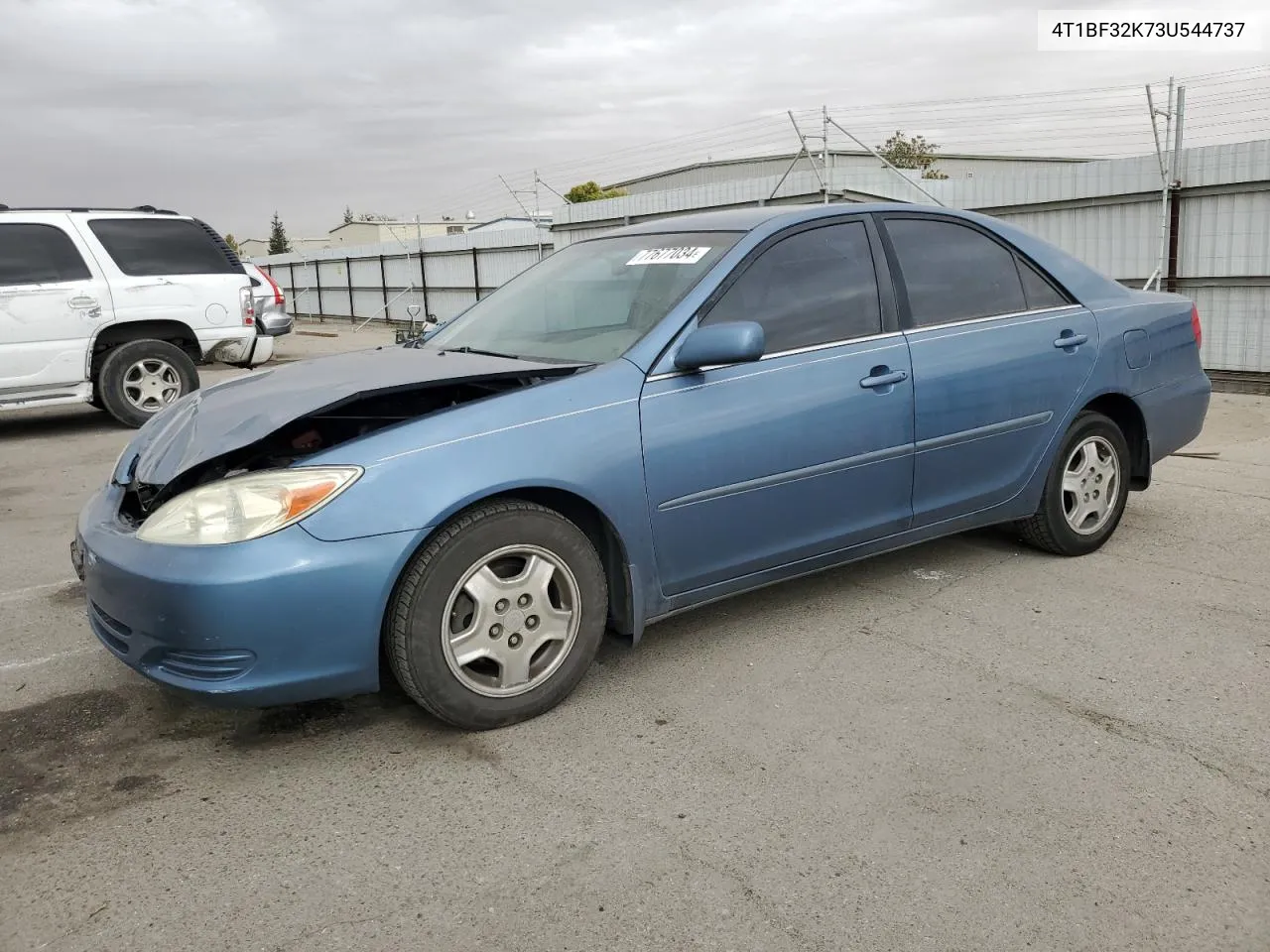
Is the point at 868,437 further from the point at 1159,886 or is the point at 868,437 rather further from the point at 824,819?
the point at 1159,886

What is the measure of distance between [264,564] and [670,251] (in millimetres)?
1961

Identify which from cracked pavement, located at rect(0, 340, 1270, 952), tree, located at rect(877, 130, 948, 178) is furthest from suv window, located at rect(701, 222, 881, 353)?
tree, located at rect(877, 130, 948, 178)

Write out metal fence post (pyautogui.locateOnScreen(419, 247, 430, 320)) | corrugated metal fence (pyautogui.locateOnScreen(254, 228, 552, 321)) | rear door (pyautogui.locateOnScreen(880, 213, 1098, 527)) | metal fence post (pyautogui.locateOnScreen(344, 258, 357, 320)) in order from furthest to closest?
metal fence post (pyautogui.locateOnScreen(344, 258, 357, 320)), metal fence post (pyautogui.locateOnScreen(419, 247, 430, 320)), corrugated metal fence (pyautogui.locateOnScreen(254, 228, 552, 321)), rear door (pyautogui.locateOnScreen(880, 213, 1098, 527))

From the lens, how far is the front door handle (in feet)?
12.8

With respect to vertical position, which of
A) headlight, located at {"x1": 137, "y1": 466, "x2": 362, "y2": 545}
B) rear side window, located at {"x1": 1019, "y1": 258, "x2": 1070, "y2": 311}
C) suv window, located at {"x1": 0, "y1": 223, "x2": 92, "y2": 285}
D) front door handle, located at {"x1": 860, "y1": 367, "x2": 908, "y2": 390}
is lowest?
Answer: headlight, located at {"x1": 137, "y1": 466, "x2": 362, "y2": 545}

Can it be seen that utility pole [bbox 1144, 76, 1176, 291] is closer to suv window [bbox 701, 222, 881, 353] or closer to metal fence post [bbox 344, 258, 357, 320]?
suv window [bbox 701, 222, 881, 353]

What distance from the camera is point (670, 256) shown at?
401cm

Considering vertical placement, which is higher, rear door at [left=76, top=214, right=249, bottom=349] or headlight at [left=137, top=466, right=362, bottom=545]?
rear door at [left=76, top=214, right=249, bottom=349]

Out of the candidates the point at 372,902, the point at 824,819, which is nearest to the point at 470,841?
the point at 372,902

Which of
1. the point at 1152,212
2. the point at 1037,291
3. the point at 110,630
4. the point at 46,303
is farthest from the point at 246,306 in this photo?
the point at 1152,212

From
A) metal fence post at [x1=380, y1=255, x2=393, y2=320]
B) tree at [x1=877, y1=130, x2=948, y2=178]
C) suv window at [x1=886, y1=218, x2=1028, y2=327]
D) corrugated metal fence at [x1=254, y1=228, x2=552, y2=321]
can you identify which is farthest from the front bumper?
tree at [x1=877, y1=130, x2=948, y2=178]

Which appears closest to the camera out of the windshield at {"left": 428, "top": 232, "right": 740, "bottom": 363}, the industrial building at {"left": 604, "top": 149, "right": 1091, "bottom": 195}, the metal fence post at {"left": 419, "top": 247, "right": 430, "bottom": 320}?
the windshield at {"left": 428, "top": 232, "right": 740, "bottom": 363}

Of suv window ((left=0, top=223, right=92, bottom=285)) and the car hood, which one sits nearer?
the car hood

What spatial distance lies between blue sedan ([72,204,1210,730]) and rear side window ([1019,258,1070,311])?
0.05 feet
